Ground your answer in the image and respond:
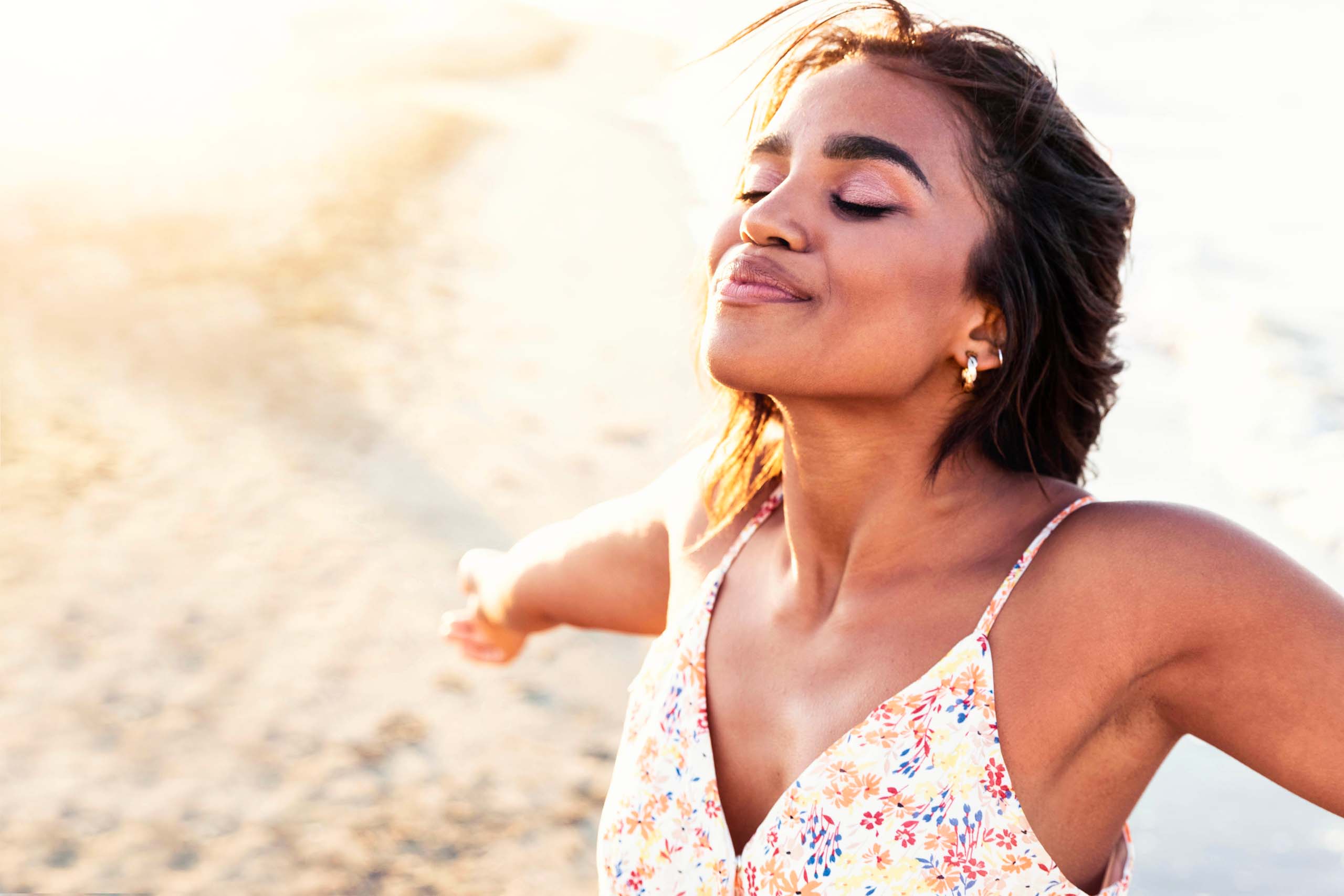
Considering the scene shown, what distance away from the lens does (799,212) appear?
6.29ft

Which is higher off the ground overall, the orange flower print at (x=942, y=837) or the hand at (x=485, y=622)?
the orange flower print at (x=942, y=837)

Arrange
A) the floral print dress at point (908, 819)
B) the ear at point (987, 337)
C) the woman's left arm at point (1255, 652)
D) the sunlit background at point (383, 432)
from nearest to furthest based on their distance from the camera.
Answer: the woman's left arm at point (1255, 652)
the floral print dress at point (908, 819)
the ear at point (987, 337)
the sunlit background at point (383, 432)

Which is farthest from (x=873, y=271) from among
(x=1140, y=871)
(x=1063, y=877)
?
(x=1140, y=871)

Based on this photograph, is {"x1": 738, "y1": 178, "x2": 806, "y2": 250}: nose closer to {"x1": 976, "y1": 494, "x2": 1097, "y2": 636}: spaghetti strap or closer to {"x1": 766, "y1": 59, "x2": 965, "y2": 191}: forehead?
{"x1": 766, "y1": 59, "x2": 965, "y2": 191}: forehead

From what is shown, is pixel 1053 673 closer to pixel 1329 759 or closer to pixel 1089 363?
pixel 1329 759

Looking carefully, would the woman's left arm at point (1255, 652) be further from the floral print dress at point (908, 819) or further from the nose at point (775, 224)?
the nose at point (775, 224)

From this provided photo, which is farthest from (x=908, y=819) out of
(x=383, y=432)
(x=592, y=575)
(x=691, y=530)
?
(x=383, y=432)

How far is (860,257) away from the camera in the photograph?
1874 millimetres

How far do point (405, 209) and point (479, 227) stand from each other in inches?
31.3

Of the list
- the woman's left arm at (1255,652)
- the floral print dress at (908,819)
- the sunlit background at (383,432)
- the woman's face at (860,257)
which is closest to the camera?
the woman's left arm at (1255,652)

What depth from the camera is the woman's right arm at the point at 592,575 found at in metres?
2.47

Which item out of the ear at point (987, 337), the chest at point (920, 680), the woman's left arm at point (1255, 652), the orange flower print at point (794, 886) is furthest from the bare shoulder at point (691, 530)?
the woman's left arm at point (1255, 652)

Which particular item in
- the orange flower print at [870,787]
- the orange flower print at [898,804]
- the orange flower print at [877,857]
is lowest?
the orange flower print at [877,857]

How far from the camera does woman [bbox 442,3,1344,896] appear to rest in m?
1.67
